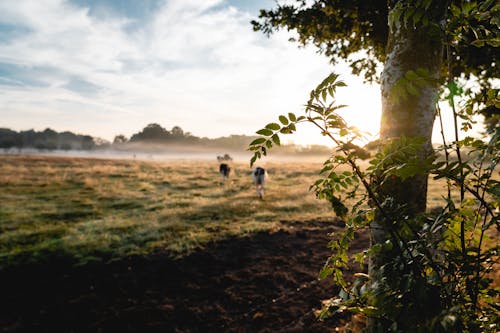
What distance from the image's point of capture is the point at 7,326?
466 cm

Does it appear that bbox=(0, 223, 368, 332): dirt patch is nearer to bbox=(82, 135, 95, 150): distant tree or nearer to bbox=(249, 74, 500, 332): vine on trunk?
bbox=(249, 74, 500, 332): vine on trunk

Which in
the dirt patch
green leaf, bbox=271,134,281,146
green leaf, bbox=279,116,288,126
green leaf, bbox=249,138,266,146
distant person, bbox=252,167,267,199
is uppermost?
green leaf, bbox=279,116,288,126

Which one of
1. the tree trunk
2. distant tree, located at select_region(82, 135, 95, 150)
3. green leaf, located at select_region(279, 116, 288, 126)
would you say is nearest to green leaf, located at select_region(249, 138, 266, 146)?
green leaf, located at select_region(279, 116, 288, 126)

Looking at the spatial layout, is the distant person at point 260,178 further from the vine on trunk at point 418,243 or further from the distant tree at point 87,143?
the distant tree at point 87,143

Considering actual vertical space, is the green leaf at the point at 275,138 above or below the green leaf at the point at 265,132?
below

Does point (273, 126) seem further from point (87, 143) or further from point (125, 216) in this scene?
point (87, 143)

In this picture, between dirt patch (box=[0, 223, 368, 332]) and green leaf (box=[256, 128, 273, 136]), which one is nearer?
green leaf (box=[256, 128, 273, 136])

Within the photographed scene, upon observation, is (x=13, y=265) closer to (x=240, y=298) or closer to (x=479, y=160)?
(x=240, y=298)

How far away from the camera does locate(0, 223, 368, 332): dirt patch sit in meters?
4.57

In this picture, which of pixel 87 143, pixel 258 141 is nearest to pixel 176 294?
pixel 258 141

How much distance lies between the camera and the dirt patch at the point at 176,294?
4.57m

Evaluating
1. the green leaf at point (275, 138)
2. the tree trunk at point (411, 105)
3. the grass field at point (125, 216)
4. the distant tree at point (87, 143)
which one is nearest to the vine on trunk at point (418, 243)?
the green leaf at point (275, 138)

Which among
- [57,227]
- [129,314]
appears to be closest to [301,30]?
[129,314]

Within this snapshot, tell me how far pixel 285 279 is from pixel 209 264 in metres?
1.88
